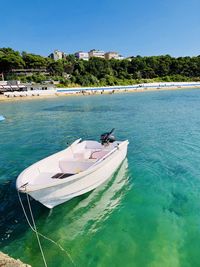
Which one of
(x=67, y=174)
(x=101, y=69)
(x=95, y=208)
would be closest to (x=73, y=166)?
(x=67, y=174)

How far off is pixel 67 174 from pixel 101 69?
10093cm

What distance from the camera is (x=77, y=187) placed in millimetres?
8109

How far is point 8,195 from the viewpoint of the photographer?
939 centimetres

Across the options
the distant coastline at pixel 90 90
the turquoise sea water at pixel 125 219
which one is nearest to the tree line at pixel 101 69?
the distant coastline at pixel 90 90

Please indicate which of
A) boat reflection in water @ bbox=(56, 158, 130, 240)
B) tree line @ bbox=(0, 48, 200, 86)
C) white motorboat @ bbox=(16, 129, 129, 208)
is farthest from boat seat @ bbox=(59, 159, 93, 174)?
tree line @ bbox=(0, 48, 200, 86)

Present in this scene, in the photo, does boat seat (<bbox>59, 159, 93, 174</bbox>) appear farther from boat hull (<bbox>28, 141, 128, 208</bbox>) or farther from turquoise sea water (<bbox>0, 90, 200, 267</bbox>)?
turquoise sea water (<bbox>0, 90, 200, 267</bbox>)

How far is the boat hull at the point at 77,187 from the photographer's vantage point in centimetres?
729

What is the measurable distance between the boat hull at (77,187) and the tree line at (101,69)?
83032mm

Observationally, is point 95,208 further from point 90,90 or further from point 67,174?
point 90,90

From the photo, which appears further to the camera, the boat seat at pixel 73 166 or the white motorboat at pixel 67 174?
the boat seat at pixel 73 166

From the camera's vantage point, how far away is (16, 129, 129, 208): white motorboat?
7.24 meters

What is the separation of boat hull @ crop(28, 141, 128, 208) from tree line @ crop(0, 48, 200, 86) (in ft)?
272

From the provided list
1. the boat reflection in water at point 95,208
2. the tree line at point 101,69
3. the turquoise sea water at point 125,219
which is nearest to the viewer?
the turquoise sea water at point 125,219

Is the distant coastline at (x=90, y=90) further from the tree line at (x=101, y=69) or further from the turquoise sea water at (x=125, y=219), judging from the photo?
the turquoise sea water at (x=125, y=219)
